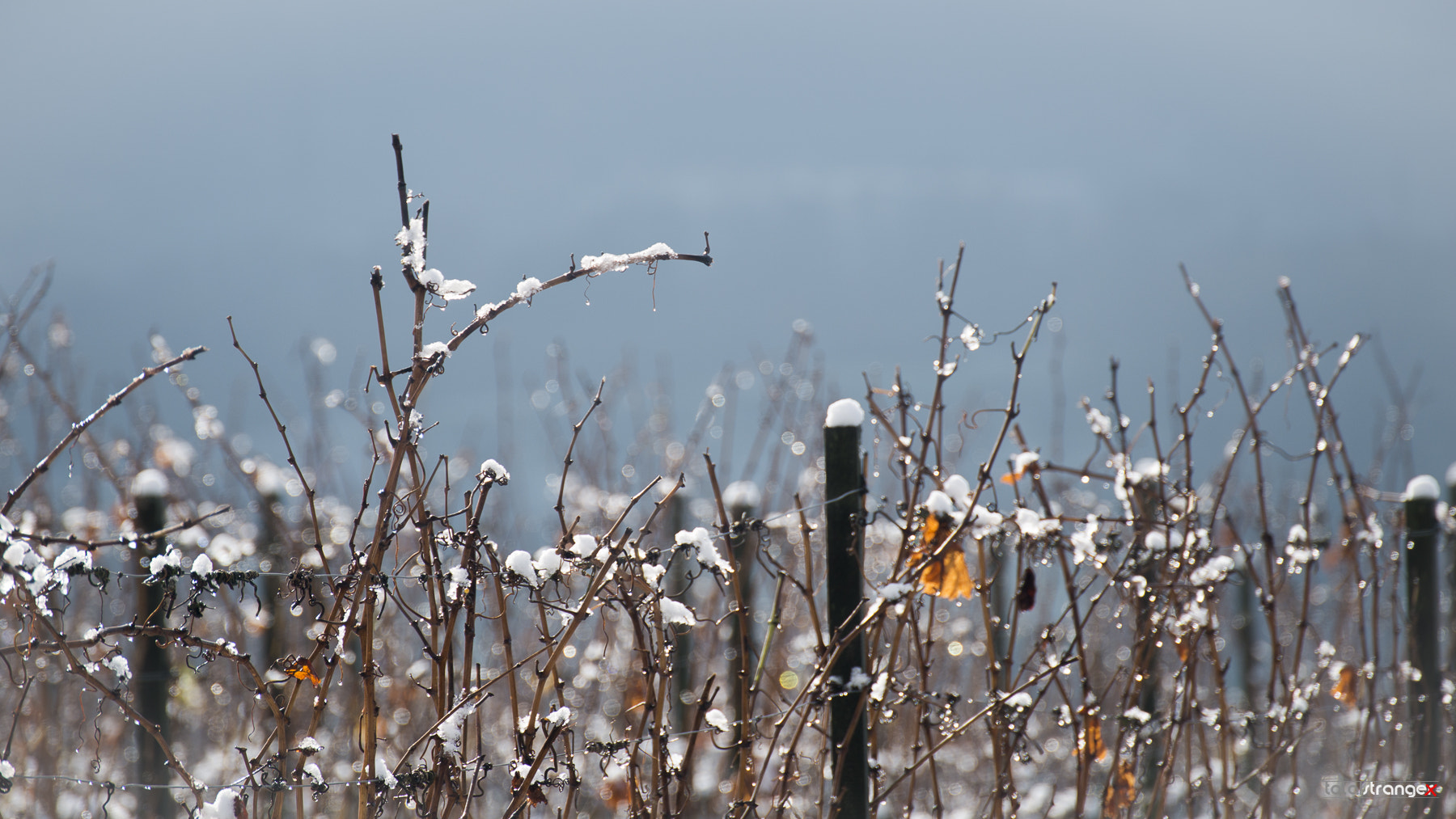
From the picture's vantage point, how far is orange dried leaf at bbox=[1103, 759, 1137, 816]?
208 centimetres

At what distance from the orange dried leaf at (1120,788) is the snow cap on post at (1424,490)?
1.28 m

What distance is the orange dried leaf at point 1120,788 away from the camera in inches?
81.7

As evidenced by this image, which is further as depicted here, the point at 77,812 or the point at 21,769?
the point at 77,812

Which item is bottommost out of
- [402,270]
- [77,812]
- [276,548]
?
[77,812]

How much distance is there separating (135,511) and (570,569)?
2.03 meters

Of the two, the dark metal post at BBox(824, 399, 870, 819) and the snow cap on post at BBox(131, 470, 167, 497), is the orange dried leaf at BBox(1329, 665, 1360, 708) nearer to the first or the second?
the dark metal post at BBox(824, 399, 870, 819)

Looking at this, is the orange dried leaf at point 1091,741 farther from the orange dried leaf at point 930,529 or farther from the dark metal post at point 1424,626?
the dark metal post at point 1424,626

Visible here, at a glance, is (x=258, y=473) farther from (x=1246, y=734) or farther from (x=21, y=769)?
(x=1246, y=734)

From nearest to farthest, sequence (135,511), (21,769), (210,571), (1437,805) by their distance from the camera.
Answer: (210,571), (1437,805), (135,511), (21,769)

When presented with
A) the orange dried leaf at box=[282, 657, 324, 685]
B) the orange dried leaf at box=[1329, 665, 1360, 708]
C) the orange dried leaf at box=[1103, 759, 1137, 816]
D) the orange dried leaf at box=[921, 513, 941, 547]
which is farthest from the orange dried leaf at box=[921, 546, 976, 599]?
the orange dried leaf at box=[1329, 665, 1360, 708]

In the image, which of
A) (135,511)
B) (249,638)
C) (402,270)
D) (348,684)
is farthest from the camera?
(249,638)

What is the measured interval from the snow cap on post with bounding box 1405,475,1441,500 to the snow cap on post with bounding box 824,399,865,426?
188 cm

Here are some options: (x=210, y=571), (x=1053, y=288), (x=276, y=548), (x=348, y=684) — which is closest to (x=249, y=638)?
(x=348, y=684)

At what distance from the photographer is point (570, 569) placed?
1.54 m
